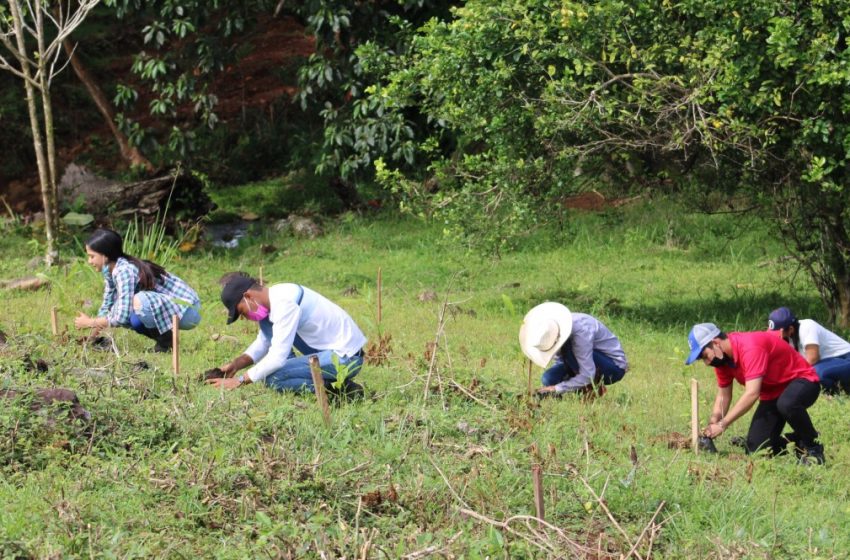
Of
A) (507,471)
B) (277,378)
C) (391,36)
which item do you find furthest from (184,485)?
(391,36)

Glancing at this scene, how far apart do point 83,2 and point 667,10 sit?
21.0 feet

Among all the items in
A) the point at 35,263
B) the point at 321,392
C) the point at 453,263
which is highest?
the point at 321,392

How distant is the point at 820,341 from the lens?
8.80m

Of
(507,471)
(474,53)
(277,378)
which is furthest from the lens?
(474,53)

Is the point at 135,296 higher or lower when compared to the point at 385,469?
higher

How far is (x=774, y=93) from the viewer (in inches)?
384

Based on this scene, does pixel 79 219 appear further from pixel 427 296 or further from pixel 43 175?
pixel 427 296

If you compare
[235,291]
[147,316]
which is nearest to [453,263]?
[147,316]

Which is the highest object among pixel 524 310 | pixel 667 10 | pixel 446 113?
pixel 667 10

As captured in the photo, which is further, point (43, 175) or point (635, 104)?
point (43, 175)

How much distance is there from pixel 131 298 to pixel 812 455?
5.15 metres

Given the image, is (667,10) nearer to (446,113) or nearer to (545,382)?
(446,113)

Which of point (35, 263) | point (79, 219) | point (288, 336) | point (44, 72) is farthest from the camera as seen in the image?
point (79, 219)

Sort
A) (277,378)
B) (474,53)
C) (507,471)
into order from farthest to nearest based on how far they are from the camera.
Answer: (474,53) < (277,378) < (507,471)
